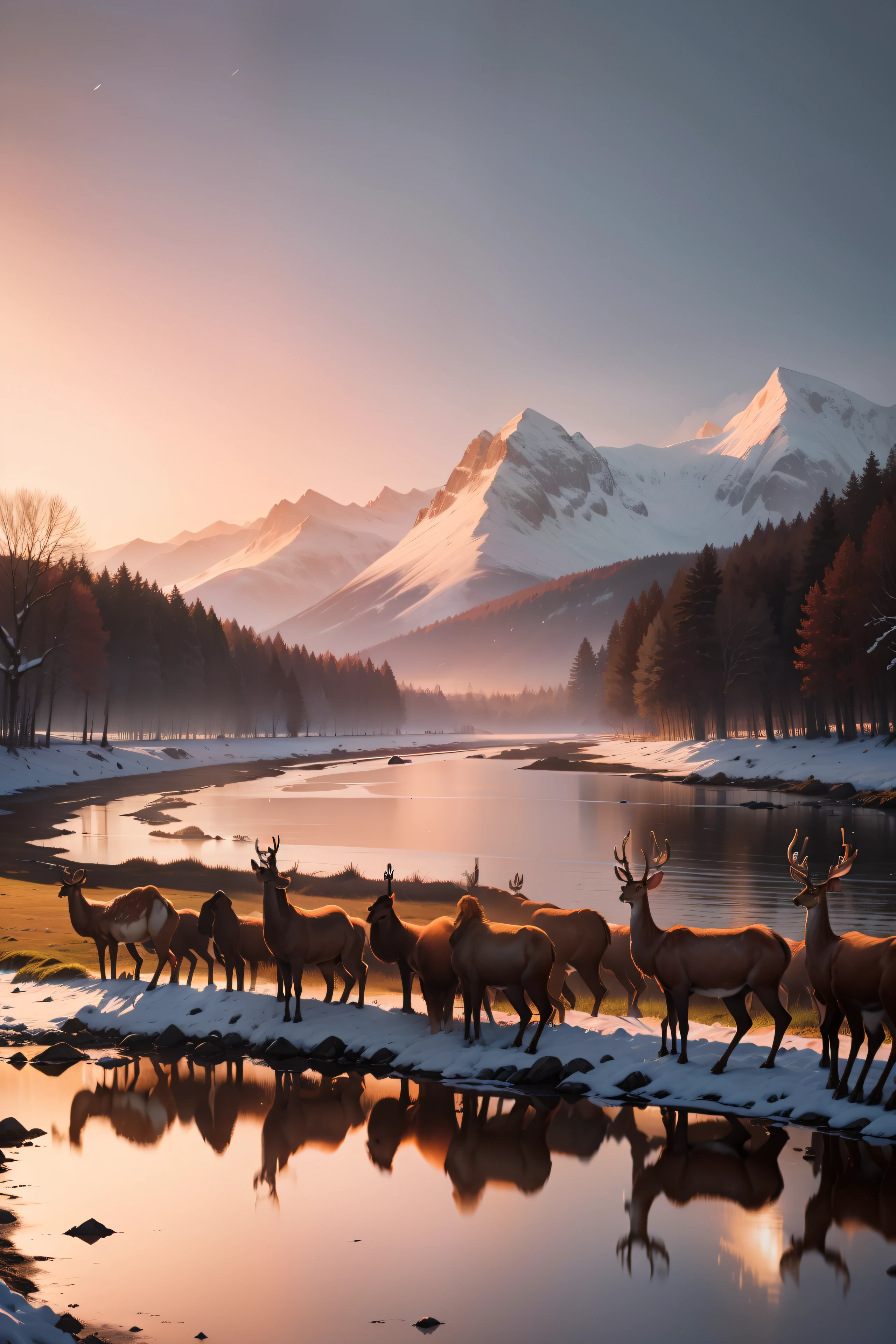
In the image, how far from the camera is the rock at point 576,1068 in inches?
576

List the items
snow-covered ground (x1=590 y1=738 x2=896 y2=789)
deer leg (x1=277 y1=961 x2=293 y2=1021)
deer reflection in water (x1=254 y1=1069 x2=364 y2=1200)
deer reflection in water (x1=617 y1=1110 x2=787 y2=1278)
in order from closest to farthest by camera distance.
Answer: deer reflection in water (x1=617 y1=1110 x2=787 y2=1278), deer reflection in water (x1=254 y1=1069 x2=364 y2=1200), deer leg (x1=277 y1=961 x2=293 y2=1021), snow-covered ground (x1=590 y1=738 x2=896 y2=789)

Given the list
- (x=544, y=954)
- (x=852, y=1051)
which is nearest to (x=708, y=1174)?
(x=852, y=1051)

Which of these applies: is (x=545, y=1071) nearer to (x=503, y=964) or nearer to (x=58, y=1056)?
(x=503, y=964)

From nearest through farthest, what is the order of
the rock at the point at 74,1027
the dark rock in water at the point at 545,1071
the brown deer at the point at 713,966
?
the brown deer at the point at 713,966 < the dark rock in water at the point at 545,1071 < the rock at the point at 74,1027

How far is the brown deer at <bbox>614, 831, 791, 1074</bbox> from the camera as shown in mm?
13852

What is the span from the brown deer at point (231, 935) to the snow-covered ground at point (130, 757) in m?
56.5

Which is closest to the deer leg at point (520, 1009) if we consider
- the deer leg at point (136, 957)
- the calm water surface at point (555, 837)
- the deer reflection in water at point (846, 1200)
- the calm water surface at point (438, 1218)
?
the calm water surface at point (438, 1218)

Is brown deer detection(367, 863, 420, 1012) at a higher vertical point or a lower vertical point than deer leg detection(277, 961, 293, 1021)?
higher

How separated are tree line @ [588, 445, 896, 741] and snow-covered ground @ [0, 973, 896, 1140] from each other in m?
45.0

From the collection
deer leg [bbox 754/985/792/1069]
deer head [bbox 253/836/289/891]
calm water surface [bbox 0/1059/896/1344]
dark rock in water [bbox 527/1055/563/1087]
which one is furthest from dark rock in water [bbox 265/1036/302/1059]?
deer leg [bbox 754/985/792/1069]

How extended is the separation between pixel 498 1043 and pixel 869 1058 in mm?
5668

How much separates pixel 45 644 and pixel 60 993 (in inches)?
2819

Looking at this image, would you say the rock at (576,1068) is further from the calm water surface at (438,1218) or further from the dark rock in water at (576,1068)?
the calm water surface at (438,1218)

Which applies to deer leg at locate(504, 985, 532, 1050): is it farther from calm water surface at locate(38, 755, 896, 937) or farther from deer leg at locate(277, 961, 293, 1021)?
calm water surface at locate(38, 755, 896, 937)
